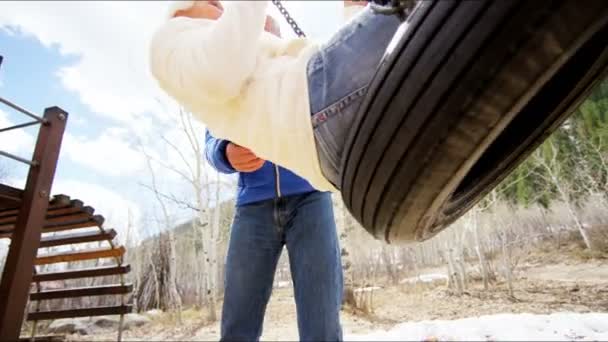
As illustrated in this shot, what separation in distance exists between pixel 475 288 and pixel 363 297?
97 cm

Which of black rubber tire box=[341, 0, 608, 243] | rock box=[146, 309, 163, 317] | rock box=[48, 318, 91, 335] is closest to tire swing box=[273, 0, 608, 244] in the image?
black rubber tire box=[341, 0, 608, 243]

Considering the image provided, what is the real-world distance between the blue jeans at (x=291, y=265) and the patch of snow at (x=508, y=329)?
1.56 ft

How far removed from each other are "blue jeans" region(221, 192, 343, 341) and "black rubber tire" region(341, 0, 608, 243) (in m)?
0.36

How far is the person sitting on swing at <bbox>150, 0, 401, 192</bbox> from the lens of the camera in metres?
0.30

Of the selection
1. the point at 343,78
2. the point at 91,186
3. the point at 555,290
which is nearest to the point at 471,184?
the point at 343,78

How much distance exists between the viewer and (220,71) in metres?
0.31

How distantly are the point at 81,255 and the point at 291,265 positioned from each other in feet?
6.80

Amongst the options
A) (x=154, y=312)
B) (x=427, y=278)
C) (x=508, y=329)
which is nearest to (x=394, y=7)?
(x=508, y=329)

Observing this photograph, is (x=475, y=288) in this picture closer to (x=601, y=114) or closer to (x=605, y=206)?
(x=605, y=206)

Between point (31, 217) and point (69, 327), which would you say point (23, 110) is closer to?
point (31, 217)

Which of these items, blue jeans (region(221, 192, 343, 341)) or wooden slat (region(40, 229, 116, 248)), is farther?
wooden slat (region(40, 229, 116, 248))

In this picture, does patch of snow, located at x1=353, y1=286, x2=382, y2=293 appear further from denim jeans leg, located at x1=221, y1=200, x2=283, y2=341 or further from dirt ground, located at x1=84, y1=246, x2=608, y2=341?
denim jeans leg, located at x1=221, y1=200, x2=283, y2=341

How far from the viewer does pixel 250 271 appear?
26.8 inches

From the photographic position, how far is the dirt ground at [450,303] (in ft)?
2.28
